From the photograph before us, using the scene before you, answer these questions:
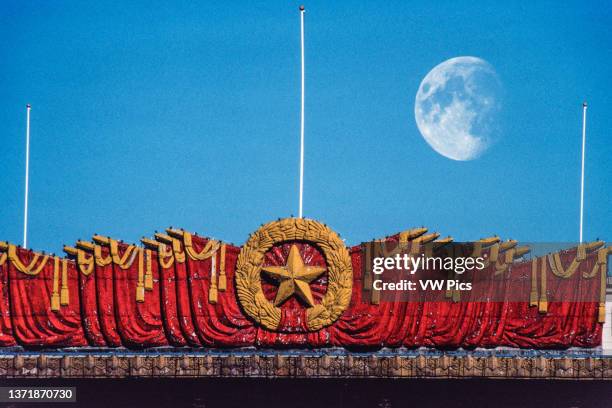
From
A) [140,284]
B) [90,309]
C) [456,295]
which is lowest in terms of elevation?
[90,309]

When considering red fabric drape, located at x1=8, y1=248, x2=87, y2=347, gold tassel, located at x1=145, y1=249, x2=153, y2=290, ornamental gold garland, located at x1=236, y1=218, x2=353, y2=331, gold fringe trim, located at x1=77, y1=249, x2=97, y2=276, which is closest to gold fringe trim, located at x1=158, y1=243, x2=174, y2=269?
gold tassel, located at x1=145, y1=249, x2=153, y2=290

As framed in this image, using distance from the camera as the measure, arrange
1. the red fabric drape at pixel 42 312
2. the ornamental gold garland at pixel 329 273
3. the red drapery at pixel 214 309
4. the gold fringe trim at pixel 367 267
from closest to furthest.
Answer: the ornamental gold garland at pixel 329 273, the red drapery at pixel 214 309, the gold fringe trim at pixel 367 267, the red fabric drape at pixel 42 312

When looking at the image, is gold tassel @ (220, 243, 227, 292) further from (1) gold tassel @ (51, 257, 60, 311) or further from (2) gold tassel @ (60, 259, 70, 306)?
(1) gold tassel @ (51, 257, 60, 311)

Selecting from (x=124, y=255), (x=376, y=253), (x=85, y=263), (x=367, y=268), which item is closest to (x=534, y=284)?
(x=376, y=253)

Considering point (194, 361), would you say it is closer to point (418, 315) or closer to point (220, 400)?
point (220, 400)

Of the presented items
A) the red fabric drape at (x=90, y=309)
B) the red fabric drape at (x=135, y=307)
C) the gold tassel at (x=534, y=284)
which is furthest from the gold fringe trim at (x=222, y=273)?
the gold tassel at (x=534, y=284)

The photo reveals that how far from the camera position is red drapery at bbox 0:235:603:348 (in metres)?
55.2

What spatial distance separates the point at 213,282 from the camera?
182 ft

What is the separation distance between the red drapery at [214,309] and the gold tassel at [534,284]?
0.32 ft

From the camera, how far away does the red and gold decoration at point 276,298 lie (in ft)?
180

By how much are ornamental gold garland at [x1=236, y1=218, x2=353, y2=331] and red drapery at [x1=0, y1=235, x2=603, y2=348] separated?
0.35m

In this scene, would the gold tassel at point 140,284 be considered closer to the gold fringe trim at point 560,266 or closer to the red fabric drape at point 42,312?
the red fabric drape at point 42,312

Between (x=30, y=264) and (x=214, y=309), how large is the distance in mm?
7942

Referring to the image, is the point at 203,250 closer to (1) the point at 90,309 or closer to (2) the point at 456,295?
(1) the point at 90,309
